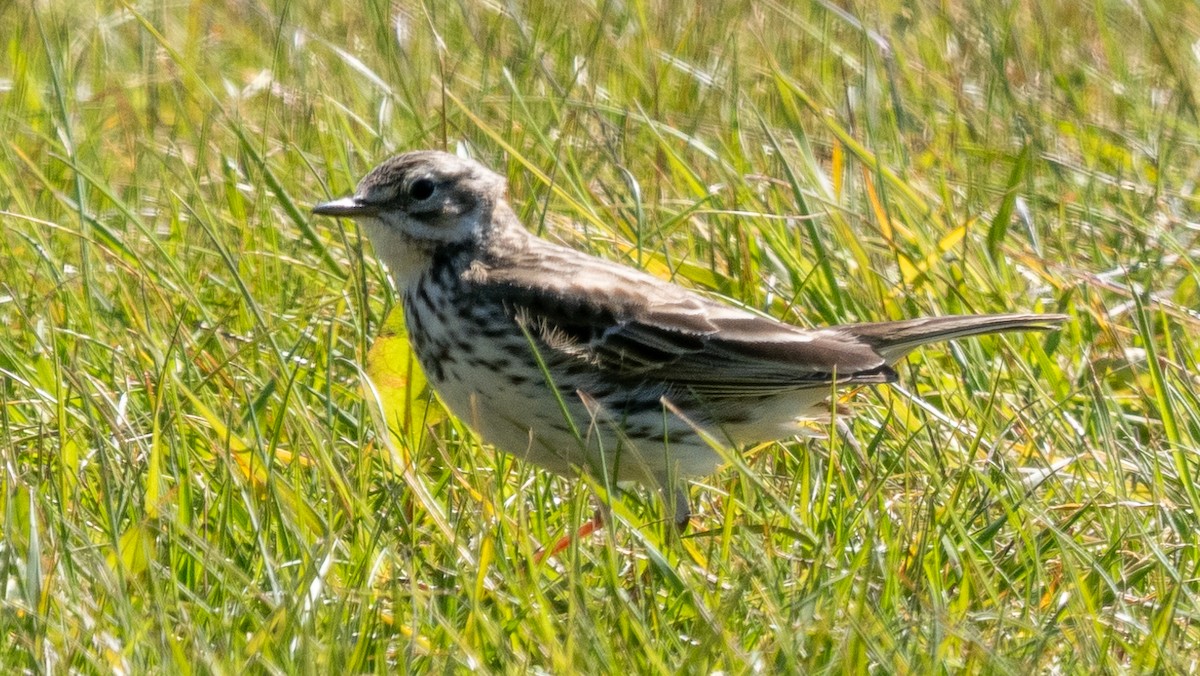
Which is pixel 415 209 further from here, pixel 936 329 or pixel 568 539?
pixel 936 329

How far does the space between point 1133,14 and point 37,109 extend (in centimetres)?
522

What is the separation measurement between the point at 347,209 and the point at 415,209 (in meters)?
0.21

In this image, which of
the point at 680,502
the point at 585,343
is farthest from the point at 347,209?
the point at 680,502

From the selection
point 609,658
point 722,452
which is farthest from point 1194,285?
point 609,658

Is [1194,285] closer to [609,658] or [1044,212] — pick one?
[1044,212]

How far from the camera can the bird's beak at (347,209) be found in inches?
205

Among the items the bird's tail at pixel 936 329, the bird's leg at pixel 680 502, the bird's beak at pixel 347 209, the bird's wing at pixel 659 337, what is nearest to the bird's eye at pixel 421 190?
the bird's beak at pixel 347 209

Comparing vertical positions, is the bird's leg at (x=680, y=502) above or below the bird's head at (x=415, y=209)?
below

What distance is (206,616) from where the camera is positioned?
3.92 meters

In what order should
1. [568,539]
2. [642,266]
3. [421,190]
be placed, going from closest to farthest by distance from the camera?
[568,539] → [421,190] → [642,266]

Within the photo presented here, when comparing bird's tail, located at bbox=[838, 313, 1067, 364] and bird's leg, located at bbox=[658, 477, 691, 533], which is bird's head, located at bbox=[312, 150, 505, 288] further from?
bird's tail, located at bbox=[838, 313, 1067, 364]

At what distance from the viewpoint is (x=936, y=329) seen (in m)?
5.02

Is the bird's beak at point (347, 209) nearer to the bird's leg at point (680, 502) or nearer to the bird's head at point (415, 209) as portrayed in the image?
the bird's head at point (415, 209)

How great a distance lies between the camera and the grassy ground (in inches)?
152
